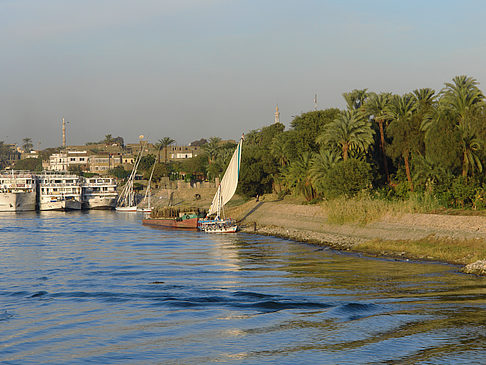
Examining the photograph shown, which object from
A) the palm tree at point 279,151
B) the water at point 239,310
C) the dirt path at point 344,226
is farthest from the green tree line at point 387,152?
the water at point 239,310

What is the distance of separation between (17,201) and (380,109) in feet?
290

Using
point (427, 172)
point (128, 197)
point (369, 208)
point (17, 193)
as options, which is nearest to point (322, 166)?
point (427, 172)

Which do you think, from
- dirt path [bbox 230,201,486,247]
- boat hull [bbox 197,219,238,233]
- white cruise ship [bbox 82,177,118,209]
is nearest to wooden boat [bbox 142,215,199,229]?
dirt path [bbox 230,201,486,247]

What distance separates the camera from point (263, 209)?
83.1 meters

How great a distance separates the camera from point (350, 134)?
7162 cm

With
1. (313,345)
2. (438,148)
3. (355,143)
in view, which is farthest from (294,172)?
(313,345)

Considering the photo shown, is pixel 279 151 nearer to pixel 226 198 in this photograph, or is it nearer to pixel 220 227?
pixel 226 198

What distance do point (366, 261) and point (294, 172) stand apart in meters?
38.8

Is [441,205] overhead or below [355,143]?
below

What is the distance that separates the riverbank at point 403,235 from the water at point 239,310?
250 cm

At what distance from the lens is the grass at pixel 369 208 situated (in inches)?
2114

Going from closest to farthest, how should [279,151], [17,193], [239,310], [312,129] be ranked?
1. [239,310]
2. [312,129]
3. [279,151]
4. [17,193]

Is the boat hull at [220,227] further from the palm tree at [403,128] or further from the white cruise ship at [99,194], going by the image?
the white cruise ship at [99,194]

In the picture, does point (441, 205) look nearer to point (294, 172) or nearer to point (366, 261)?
point (366, 261)
